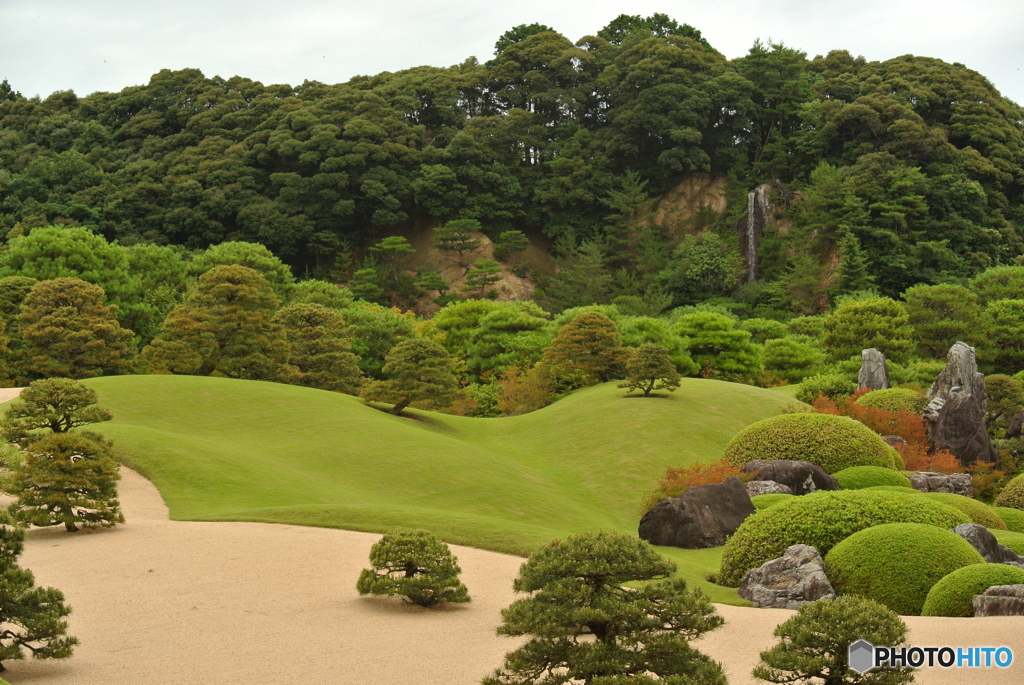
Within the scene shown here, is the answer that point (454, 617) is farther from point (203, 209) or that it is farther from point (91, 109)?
point (91, 109)

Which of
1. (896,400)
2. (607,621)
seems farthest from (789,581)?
(896,400)

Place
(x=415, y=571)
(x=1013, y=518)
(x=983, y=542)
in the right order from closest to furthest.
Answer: (x=415, y=571) → (x=983, y=542) → (x=1013, y=518)

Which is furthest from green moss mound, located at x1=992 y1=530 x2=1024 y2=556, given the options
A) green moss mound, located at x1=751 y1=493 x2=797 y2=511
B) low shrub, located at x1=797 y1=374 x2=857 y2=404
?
low shrub, located at x1=797 y1=374 x2=857 y2=404

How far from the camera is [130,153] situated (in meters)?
65.3

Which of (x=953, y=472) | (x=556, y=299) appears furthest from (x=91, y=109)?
(x=953, y=472)

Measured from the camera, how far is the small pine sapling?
35.3ft

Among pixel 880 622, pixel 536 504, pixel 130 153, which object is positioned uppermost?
pixel 130 153

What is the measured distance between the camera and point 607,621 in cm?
698

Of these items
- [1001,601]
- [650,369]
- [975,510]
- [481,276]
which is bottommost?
[975,510]

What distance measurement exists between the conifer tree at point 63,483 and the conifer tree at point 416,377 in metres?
13.7

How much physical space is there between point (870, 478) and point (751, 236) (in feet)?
142

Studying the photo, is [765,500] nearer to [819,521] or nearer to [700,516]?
[700,516]

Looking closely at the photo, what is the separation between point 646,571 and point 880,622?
5.80 feet

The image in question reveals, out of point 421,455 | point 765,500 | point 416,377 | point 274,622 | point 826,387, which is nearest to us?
point 274,622
